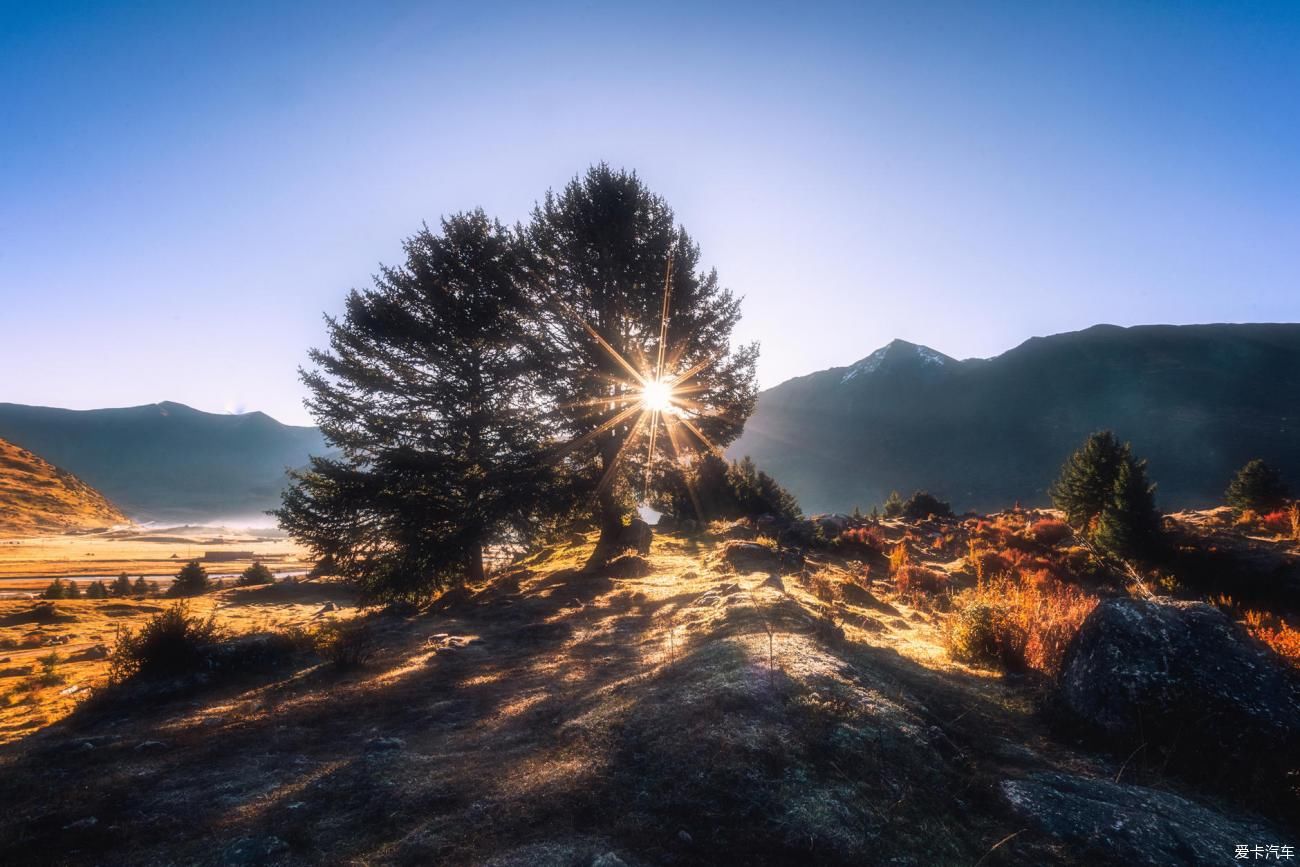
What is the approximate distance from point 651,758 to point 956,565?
14683 millimetres

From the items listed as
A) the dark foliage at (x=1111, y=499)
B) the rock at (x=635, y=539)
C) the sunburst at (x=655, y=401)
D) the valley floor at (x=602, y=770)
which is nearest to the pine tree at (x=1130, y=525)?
the dark foliage at (x=1111, y=499)

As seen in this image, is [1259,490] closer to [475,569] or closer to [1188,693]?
[1188,693]

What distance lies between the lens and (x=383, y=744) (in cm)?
431

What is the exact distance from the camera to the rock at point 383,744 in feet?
13.9

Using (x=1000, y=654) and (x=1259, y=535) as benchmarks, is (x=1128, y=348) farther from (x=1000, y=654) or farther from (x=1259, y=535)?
(x=1000, y=654)

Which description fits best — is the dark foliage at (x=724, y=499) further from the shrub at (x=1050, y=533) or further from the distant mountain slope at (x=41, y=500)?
the distant mountain slope at (x=41, y=500)

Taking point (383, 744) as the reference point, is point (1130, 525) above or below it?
below

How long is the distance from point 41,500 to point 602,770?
130098mm

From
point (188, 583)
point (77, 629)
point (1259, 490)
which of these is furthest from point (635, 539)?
point (1259, 490)

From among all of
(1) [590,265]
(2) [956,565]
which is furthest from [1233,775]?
(1) [590,265]

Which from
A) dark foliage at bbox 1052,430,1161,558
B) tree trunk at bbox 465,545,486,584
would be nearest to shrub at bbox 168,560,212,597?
tree trunk at bbox 465,545,486,584

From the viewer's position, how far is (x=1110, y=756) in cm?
376

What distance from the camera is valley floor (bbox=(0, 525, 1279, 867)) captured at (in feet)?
8.74

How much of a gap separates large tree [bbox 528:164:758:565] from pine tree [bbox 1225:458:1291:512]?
90.6ft
